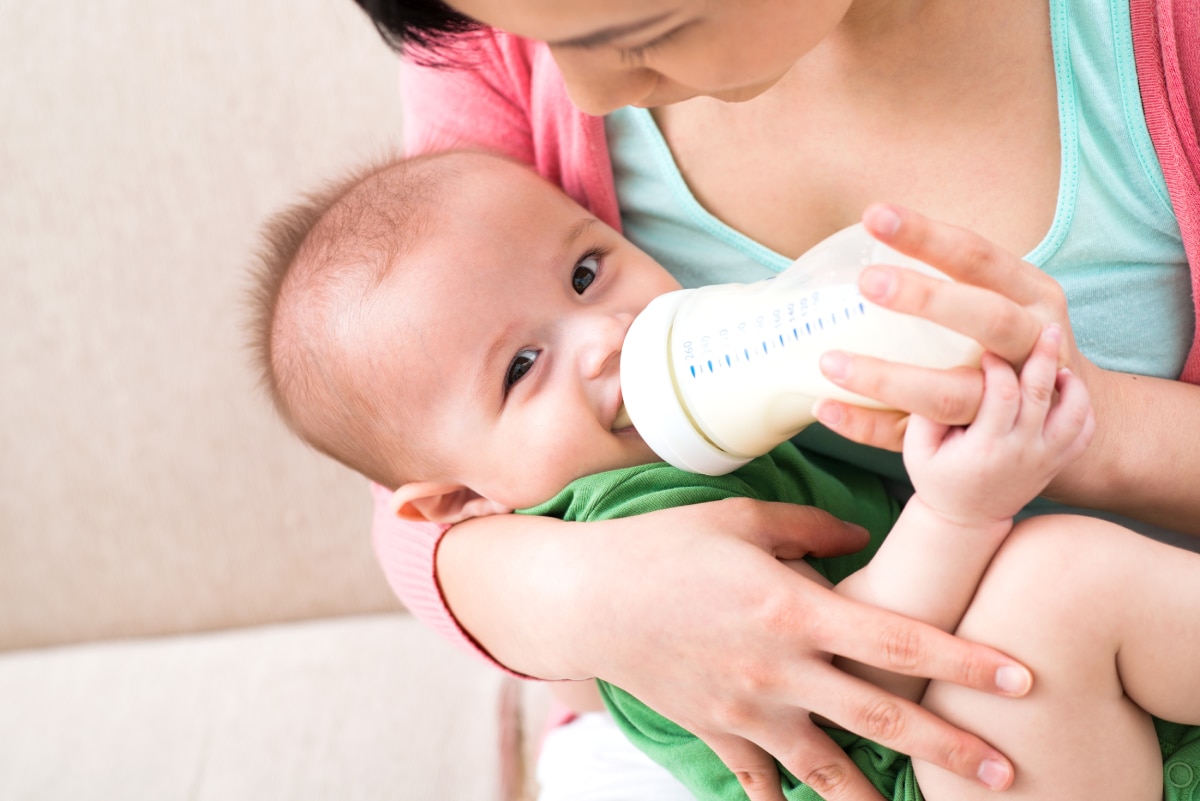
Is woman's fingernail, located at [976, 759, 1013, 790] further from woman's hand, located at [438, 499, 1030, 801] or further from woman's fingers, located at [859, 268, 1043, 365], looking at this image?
woman's fingers, located at [859, 268, 1043, 365]

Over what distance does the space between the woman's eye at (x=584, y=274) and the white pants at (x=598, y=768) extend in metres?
0.51

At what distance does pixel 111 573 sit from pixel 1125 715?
57.5 inches

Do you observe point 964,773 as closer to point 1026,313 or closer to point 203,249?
point 1026,313

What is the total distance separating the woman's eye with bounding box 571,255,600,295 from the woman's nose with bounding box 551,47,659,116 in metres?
0.27

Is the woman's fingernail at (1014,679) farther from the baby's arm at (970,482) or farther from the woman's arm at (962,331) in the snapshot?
the woman's arm at (962,331)

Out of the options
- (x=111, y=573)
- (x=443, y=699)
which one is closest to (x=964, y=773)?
(x=443, y=699)

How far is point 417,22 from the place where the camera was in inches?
31.5

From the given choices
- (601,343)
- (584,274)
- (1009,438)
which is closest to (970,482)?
(1009,438)

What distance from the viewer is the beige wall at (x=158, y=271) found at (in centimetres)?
156

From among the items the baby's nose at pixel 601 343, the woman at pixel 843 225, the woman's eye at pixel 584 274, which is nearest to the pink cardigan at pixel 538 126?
the woman at pixel 843 225

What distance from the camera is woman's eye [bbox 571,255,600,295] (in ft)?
3.37

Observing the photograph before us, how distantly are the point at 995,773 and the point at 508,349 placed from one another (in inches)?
20.7

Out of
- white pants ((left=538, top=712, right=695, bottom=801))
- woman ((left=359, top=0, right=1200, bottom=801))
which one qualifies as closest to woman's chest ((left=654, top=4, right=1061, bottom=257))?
woman ((left=359, top=0, right=1200, bottom=801))

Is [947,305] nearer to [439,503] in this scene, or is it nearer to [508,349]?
[508,349]
